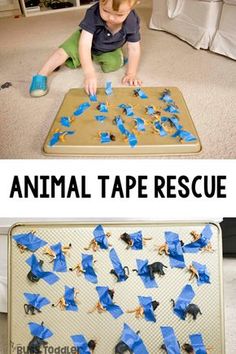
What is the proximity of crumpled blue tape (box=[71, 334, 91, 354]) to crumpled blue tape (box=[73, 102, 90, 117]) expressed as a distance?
574 mm

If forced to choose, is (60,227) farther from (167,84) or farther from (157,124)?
(167,84)

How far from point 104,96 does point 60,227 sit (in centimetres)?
49

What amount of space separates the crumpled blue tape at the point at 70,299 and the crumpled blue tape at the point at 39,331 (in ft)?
0.19

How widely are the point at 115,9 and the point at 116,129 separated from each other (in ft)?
1.18

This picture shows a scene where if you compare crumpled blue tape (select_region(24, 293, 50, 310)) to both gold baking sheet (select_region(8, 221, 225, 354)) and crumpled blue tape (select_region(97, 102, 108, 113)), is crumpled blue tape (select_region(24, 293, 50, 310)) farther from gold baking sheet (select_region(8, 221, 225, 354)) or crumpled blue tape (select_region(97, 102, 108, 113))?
crumpled blue tape (select_region(97, 102, 108, 113))

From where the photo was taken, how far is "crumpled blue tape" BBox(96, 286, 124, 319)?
0.71 m

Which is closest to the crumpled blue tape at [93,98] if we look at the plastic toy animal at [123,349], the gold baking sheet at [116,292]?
the gold baking sheet at [116,292]

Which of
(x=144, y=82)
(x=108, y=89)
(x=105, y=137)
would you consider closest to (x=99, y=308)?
(x=105, y=137)

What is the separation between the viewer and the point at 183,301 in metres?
0.71

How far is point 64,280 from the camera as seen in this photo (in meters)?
0.73

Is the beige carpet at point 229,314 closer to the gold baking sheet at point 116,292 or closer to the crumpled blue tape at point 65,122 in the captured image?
the gold baking sheet at point 116,292

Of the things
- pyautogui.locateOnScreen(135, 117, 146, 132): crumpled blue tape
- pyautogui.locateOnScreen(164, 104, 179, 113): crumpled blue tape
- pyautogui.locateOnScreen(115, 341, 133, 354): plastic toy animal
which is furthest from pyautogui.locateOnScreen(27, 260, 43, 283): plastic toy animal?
pyautogui.locateOnScreen(164, 104, 179, 113): crumpled blue tape

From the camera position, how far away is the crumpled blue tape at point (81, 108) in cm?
99

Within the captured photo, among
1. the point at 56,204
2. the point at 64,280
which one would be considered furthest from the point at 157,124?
the point at 64,280
